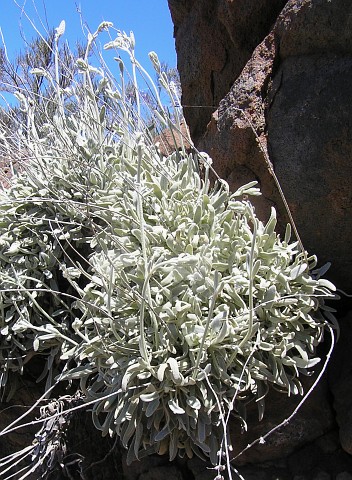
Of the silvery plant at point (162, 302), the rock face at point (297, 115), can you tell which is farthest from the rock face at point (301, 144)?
the silvery plant at point (162, 302)

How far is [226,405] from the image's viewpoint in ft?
7.77

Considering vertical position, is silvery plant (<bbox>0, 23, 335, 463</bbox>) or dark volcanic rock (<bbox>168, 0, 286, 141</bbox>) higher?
dark volcanic rock (<bbox>168, 0, 286, 141</bbox>)

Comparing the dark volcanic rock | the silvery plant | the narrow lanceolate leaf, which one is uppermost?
the dark volcanic rock

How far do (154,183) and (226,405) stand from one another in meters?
1.06

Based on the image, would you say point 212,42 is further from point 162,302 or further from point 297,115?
point 162,302

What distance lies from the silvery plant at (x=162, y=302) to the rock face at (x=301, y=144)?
138 millimetres

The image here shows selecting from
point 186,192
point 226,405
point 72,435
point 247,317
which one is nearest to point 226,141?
point 186,192

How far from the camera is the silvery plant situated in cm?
224

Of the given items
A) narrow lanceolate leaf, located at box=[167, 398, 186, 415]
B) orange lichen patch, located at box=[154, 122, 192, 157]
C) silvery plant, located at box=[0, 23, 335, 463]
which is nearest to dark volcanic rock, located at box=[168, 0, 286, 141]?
orange lichen patch, located at box=[154, 122, 192, 157]

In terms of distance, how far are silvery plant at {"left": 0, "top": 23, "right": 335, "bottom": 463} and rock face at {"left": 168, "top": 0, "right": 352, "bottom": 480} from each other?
14cm

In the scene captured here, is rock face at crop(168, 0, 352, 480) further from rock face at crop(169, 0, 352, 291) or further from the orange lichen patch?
the orange lichen patch

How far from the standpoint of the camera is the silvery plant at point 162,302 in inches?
88.4

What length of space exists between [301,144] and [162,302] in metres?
0.89

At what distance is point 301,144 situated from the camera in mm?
2617
